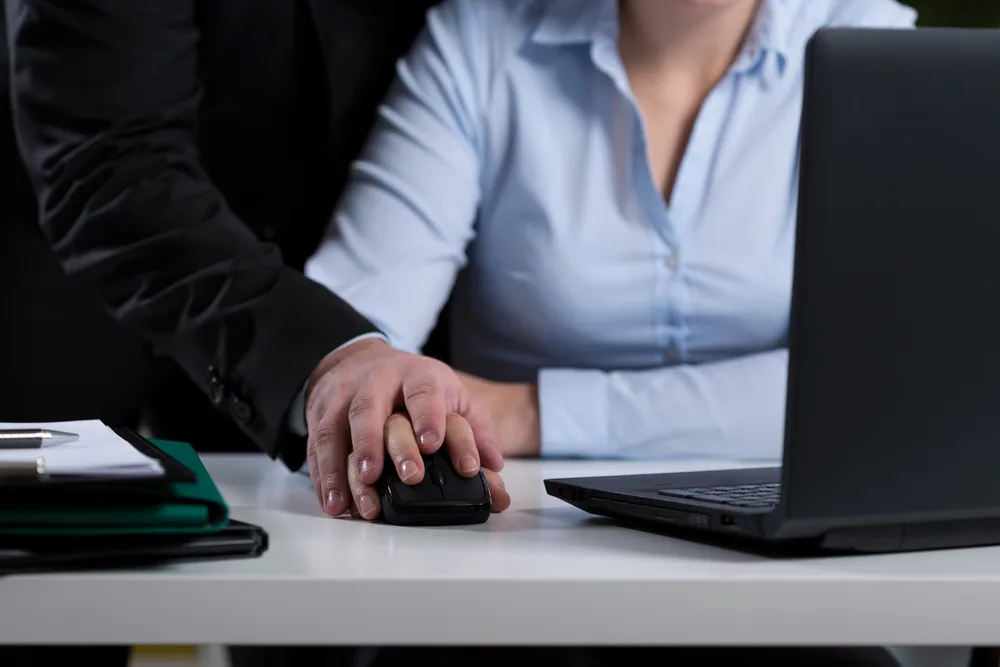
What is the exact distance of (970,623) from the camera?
55cm

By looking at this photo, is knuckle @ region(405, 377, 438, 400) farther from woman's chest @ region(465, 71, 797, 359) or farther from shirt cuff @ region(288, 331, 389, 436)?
woman's chest @ region(465, 71, 797, 359)

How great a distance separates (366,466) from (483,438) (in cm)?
9

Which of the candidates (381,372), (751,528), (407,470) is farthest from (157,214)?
(751,528)

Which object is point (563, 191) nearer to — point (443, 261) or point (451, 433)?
point (443, 261)

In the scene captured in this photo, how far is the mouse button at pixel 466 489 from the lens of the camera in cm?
71

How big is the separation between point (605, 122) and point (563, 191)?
10 centimetres

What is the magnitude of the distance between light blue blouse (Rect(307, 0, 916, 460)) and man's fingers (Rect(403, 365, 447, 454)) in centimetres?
55

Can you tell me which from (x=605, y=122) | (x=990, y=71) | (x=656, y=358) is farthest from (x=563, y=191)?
(x=990, y=71)

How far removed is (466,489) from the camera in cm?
71

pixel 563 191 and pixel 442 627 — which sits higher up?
pixel 563 191

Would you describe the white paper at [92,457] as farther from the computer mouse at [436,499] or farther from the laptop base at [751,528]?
the laptop base at [751,528]

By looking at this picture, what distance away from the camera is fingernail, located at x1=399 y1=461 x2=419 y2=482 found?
0.71 meters

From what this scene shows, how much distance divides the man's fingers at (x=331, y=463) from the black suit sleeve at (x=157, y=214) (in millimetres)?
120

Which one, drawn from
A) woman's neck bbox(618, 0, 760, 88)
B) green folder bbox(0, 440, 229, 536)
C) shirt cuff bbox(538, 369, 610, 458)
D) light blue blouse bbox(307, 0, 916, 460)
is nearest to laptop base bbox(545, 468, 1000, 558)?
green folder bbox(0, 440, 229, 536)
